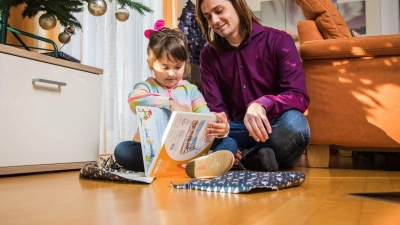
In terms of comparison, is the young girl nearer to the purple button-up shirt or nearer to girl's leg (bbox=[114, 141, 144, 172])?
girl's leg (bbox=[114, 141, 144, 172])

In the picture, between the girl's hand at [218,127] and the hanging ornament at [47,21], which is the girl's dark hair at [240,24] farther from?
the hanging ornament at [47,21]

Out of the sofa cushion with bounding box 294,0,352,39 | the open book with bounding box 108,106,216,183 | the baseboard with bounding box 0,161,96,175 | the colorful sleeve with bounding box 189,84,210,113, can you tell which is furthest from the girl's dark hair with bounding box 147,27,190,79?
the sofa cushion with bounding box 294,0,352,39

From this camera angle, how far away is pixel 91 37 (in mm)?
2482

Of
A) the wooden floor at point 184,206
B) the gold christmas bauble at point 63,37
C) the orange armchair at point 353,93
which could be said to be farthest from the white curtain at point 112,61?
the wooden floor at point 184,206

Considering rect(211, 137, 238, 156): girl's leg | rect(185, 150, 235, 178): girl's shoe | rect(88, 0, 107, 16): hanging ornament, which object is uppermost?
rect(88, 0, 107, 16): hanging ornament

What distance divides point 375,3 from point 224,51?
228 cm

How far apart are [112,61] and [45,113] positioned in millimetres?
1162

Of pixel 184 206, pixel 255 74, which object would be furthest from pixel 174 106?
pixel 184 206

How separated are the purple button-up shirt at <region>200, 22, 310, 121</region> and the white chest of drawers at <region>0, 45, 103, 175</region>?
1.59 feet

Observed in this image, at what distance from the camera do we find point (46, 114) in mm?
1450

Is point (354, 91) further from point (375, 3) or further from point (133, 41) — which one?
point (375, 3)

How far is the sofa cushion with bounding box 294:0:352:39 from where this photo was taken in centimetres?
176

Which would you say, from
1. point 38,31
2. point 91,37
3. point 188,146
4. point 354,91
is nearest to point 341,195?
point 188,146

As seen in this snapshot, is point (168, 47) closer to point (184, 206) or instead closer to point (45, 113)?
point (45, 113)
